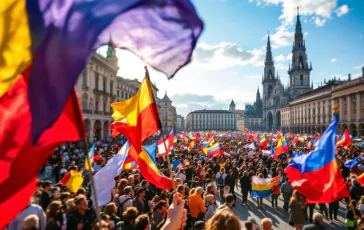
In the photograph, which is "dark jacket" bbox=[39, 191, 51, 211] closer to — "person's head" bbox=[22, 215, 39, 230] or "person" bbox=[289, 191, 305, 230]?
"person's head" bbox=[22, 215, 39, 230]

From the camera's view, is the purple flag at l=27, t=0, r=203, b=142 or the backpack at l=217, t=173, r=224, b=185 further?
the backpack at l=217, t=173, r=224, b=185

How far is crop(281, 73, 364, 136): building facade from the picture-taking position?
50.2 meters

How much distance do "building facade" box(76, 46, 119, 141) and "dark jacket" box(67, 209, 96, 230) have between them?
29382mm

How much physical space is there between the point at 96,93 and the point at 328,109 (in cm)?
6134

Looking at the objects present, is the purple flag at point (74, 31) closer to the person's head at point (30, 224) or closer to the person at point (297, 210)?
the person's head at point (30, 224)

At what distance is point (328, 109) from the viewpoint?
68.6 metres

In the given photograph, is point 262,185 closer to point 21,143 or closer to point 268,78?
point 21,143

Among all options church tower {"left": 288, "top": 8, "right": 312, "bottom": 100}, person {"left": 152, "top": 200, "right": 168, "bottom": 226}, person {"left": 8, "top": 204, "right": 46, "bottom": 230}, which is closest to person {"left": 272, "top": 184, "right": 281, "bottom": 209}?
person {"left": 152, "top": 200, "right": 168, "bottom": 226}

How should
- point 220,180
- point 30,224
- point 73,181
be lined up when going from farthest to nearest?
point 220,180 < point 73,181 < point 30,224

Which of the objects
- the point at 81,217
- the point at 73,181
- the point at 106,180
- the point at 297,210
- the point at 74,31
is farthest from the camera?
the point at 73,181

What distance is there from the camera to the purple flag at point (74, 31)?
2.31 m

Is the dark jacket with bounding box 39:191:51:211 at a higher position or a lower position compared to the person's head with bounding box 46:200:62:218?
lower

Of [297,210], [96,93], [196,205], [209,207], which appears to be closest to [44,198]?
[196,205]

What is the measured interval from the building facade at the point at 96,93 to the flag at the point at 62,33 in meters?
31.7
